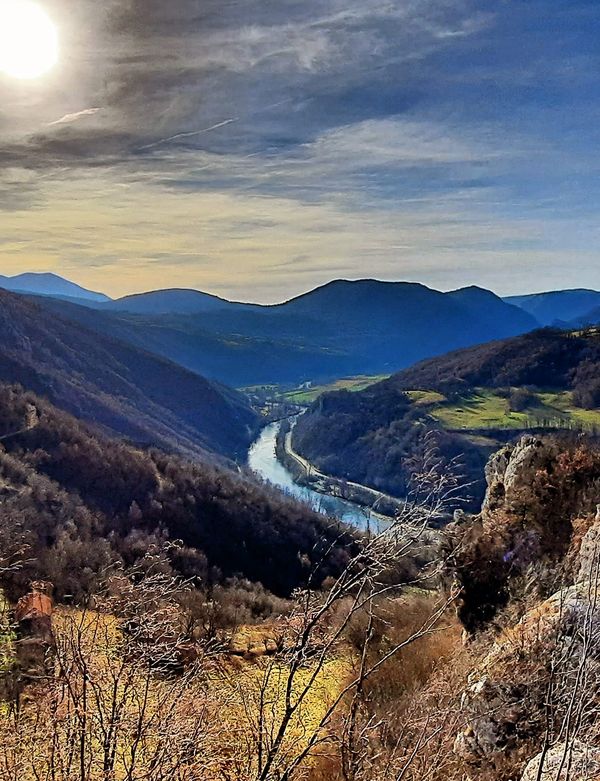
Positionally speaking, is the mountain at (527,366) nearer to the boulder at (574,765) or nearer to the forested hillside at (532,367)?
the forested hillside at (532,367)

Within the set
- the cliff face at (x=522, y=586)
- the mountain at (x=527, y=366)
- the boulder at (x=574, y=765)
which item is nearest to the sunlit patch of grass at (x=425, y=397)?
the mountain at (x=527, y=366)

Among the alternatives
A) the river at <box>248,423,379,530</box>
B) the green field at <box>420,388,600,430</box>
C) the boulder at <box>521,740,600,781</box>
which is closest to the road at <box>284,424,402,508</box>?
the river at <box>248,423,379,530</box>

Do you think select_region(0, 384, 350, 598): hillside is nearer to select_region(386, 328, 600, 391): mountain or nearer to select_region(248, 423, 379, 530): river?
select_region(248, 423, 379, 530): river

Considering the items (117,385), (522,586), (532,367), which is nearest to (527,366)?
(532,367)

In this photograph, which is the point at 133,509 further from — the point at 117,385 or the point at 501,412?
the point at 117,385

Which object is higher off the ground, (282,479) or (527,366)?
(527,366)

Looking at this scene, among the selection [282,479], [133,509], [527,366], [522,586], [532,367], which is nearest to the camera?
[522,586]

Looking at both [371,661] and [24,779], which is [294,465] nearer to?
[371,661]
